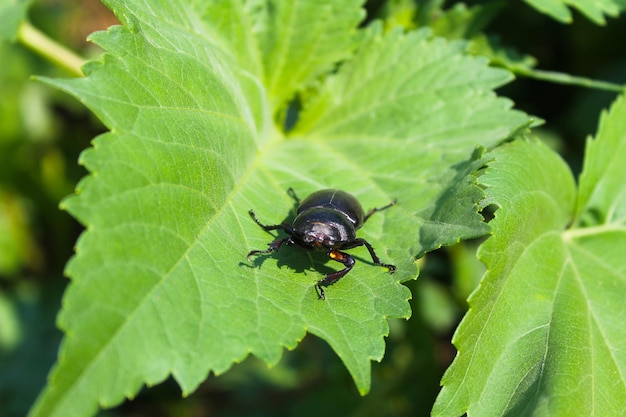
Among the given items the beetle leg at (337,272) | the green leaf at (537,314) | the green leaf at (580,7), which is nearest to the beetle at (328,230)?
the beetle leg at (337,272)

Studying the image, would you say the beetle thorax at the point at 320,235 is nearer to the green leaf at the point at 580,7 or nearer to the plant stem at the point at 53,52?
the green leaf at the point at 580,7

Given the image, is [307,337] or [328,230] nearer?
[328,230]

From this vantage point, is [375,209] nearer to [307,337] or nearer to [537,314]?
[537,314]

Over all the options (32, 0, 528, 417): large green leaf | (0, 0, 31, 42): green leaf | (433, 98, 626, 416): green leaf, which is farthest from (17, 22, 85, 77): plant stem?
(433, 98, 626, 416): green leaf

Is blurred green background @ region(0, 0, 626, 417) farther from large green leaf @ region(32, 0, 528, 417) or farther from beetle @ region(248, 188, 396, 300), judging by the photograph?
beetle @ region(248, 188, 396, 300)

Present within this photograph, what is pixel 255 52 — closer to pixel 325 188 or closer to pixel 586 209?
pixel 325 188

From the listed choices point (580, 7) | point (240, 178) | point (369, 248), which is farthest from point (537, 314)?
point (580, 7)
